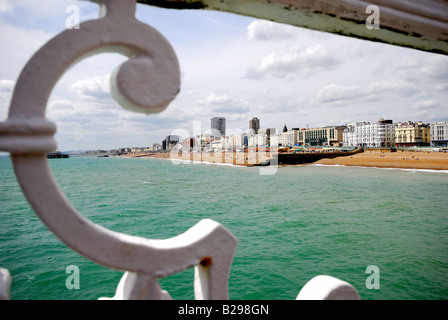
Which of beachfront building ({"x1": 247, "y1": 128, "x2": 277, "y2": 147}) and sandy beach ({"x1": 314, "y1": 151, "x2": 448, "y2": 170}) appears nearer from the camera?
sandy beach ({"x1": 314, "y1": 151, "x2": 448, "y2": 170})

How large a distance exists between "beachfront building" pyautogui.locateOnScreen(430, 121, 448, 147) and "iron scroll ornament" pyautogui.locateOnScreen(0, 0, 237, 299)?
284ft

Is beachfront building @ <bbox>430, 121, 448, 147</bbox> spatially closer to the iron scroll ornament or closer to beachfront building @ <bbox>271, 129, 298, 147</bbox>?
beachfront building @ <bbox>271, 129, 298, 147</bbox>

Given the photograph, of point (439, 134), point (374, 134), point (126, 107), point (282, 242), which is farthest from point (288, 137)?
point (126, 107)

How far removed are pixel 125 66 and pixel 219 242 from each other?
519 millimetres

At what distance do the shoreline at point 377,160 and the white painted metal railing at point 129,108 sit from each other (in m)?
39.7

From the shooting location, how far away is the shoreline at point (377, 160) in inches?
1378

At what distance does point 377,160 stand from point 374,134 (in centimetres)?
4260

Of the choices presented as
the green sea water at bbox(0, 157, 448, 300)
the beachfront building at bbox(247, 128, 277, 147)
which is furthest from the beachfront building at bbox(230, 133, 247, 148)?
the green sea water at bbox(0, 157, 448, 300)

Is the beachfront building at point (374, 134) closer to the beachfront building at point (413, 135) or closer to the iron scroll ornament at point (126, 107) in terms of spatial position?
the beachfront building at point (413, 135)

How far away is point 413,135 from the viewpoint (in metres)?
75.0

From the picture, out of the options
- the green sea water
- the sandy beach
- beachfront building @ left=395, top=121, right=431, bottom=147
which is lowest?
the green sea water

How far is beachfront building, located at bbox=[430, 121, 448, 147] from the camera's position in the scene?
70356 mm

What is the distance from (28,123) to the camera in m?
0.61
